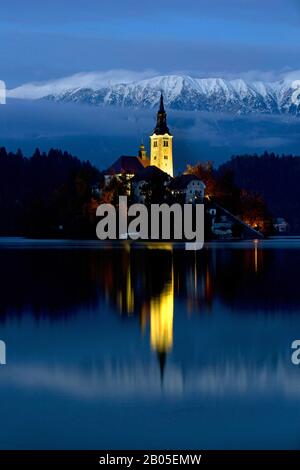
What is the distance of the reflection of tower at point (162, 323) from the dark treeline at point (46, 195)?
76969mm

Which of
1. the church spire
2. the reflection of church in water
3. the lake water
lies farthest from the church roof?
the lake water

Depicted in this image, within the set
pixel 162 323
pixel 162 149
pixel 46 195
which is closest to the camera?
pixel 162 323

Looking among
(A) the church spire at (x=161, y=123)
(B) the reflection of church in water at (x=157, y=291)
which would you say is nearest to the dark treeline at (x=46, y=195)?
(A) the church spire at (x=161, y=123)

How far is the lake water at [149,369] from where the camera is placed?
36.7ft

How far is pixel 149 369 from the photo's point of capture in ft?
49.8

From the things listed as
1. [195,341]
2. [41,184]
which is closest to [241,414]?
[195,341]

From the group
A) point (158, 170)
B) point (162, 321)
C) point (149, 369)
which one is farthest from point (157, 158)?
point (149, 369)

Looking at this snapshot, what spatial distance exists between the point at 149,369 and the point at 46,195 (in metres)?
153

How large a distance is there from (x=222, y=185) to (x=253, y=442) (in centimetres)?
10274

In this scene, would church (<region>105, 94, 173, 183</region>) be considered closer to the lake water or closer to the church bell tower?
the church bell tower

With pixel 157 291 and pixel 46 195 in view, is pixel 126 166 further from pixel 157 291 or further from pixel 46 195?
pixel 157 291

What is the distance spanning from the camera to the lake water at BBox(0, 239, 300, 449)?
11188 millimetres

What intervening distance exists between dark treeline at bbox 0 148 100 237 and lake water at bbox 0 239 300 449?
7670 cm

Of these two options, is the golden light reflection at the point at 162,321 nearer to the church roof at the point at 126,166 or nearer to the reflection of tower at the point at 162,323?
the reflection of tower at the point at 162,323
